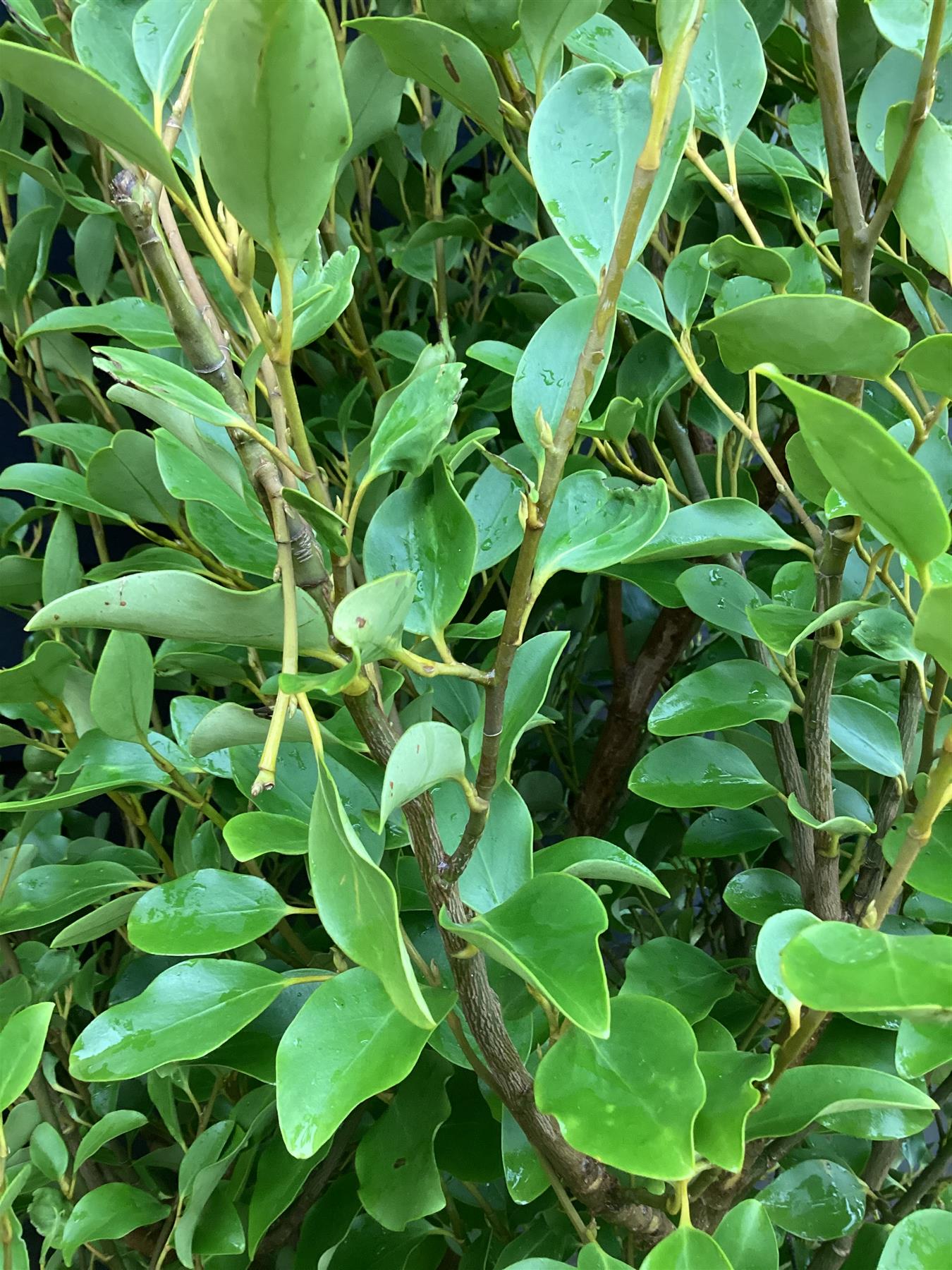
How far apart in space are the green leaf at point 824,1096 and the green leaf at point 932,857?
0.05 m

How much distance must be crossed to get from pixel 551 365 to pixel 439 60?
12 cm

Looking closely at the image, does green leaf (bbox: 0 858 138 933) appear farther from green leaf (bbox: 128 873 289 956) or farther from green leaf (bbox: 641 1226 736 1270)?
green leaf (bbox: 641 1226 736 1270)

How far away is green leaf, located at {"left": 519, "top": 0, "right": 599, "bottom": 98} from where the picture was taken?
1.00 ft

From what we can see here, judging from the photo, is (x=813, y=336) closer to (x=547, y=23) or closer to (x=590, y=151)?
(x=590, y=151)

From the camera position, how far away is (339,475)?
0.50 meters

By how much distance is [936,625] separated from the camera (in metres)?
0.17

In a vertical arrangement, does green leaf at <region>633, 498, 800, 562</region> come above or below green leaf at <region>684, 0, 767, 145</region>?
below

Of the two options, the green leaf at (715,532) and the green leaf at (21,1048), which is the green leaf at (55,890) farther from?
the green leaf at (715,532)

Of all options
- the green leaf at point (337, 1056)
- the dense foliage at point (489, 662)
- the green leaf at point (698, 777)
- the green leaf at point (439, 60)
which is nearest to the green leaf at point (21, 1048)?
the dense foliage at point (489, 662)

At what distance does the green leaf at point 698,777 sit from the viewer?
331 mm

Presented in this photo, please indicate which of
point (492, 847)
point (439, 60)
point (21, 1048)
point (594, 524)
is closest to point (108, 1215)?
point (21, 1048)

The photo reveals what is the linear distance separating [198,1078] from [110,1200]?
0.31 ft

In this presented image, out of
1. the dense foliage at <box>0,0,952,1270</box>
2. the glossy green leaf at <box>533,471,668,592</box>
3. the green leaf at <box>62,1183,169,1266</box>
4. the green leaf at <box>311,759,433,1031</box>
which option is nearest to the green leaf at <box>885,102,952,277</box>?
the dense foliage at <box>0,0,952,1270</box>

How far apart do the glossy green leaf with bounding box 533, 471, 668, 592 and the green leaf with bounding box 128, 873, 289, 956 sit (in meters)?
0.15
